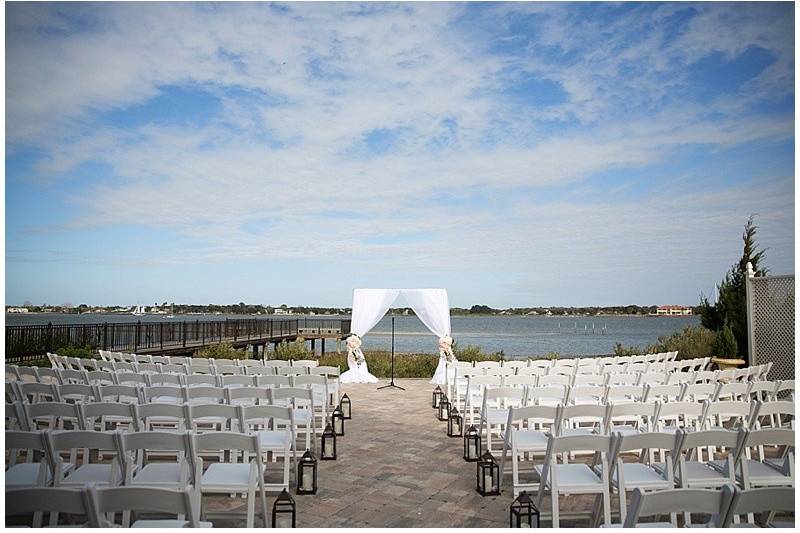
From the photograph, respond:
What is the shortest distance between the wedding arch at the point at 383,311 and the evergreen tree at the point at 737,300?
5683 millimetres

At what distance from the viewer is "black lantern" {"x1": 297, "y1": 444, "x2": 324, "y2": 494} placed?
496cm

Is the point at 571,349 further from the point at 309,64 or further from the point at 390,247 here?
the point at 309,64

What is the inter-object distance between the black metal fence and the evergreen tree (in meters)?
11.9

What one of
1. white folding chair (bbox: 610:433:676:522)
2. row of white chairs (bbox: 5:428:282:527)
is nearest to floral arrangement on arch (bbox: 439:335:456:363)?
white folding chair (bbox: 610:433:676:522)

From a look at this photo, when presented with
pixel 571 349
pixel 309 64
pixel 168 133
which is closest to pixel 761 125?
pixel 309 64

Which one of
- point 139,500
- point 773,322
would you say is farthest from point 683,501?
point 773,322

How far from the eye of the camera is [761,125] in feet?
63.5

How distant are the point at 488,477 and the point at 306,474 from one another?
1.44 m

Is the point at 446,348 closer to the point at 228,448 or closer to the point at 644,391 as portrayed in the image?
the point at 644,391

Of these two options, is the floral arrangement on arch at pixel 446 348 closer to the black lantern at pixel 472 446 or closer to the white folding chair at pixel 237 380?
the white folding chair at pixel 237 380

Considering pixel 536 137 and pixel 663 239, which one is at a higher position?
pixel 536 137

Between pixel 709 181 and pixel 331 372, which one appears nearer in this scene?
pixel 331 372

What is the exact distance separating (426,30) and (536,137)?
749cm

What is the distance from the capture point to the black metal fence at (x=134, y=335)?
46.4 feet
